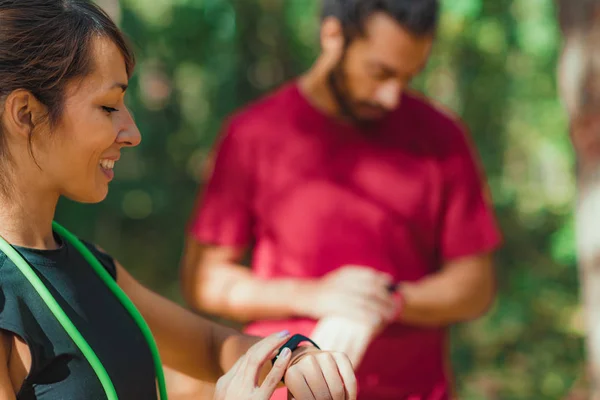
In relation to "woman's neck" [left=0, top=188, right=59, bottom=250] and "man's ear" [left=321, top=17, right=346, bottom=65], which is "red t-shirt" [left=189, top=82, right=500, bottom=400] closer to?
"man's ear" [left=321, top=17, right=346, bottom=65]

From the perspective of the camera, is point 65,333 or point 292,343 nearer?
point 65,333

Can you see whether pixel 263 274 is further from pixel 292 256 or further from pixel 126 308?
pixel 126 308

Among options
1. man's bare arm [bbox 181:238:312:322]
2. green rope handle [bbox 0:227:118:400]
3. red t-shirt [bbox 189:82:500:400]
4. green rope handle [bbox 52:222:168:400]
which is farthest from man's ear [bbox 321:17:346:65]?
green rope handle [bbox 0:227:118:400]

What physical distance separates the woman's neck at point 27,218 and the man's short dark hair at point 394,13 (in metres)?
1.27

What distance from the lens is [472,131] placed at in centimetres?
623

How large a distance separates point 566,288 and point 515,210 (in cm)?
68

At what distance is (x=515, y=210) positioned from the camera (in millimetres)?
6320

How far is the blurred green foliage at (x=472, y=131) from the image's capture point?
5.47m

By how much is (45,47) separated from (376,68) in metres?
1.26

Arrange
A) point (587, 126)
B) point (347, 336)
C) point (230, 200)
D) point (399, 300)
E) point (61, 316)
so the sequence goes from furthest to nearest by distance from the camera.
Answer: point (587, 126), point (230, 200), point (399, 300), point (347, 336), point (61, 316)

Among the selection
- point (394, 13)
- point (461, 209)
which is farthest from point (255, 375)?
point (394, 13)

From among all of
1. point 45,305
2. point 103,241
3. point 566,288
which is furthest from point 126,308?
point 566,288

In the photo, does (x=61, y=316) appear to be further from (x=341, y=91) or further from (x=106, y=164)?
(x=341, y=91)

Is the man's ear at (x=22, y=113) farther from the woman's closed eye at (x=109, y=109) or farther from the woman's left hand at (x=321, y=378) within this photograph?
the woman's left hand at (x=321, y=378)
